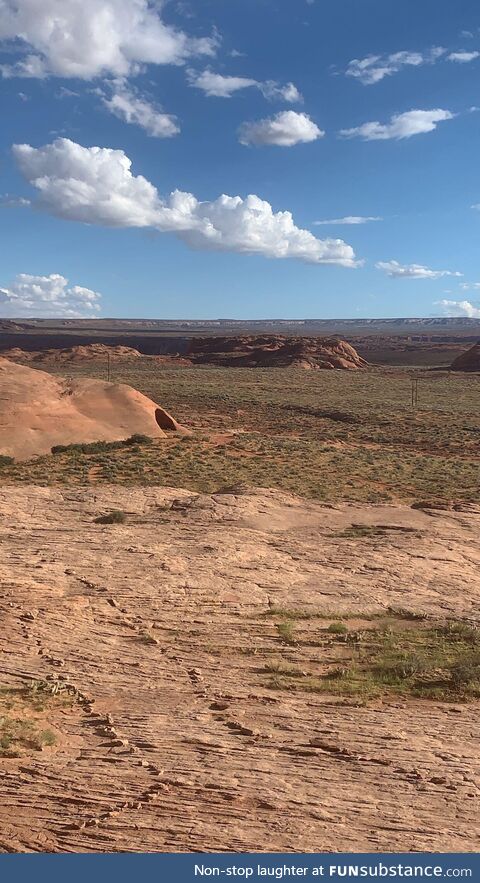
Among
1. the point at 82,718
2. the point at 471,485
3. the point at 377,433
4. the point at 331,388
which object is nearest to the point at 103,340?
the point at 331,388

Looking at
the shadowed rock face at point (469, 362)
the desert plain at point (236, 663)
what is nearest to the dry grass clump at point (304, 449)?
the desert plain at point (236, 663)

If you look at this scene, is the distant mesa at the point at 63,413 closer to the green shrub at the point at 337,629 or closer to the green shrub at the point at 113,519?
the green shrub at the point at 113,519

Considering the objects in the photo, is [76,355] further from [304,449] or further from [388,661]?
[388,661]

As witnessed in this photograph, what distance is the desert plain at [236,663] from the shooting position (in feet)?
18.7

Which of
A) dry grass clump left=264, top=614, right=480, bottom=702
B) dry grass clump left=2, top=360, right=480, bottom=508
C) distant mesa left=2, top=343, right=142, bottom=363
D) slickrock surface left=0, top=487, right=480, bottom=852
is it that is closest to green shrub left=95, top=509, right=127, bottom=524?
slickrock surface left=0, top=487, right=480, bottom=852

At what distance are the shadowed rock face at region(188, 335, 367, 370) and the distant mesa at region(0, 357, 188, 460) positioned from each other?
2538 inches

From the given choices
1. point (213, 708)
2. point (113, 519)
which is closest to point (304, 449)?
point (113, 519)

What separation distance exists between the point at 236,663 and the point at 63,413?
21.5 m

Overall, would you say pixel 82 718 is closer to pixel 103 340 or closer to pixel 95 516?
pixel 95 516

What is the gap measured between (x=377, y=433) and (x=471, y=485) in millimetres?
14040

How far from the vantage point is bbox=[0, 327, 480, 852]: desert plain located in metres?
5.70

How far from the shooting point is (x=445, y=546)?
48.1 feet

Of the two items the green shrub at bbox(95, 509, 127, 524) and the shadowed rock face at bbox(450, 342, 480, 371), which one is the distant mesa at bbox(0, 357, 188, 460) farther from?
the shadowed rock face at bbox(450, 342, 480, 371)

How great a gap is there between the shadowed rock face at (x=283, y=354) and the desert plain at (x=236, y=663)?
7551 cm
